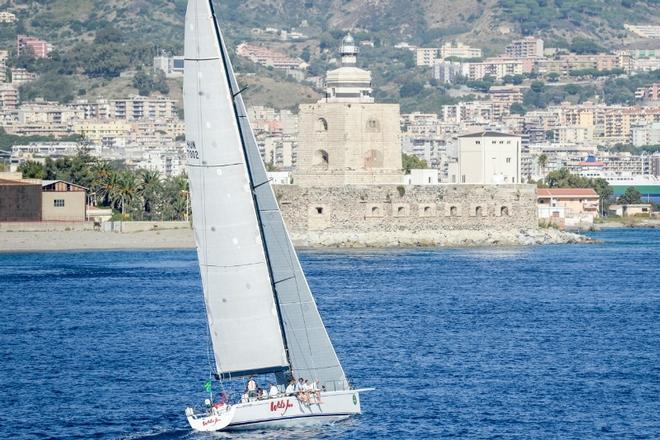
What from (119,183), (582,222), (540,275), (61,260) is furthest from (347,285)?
(582,222)

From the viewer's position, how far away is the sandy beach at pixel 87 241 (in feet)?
261

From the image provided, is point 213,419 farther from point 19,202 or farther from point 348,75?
point 19,202

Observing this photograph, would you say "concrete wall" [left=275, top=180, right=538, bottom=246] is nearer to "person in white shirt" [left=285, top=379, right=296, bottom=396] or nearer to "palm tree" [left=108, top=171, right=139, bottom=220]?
"palm tree" [left=108, top=171, right=139, bottom=220]

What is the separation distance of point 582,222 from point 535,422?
261 ft

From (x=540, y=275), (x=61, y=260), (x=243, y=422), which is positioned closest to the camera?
(x=243, y=422)

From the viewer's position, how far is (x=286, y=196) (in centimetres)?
7919

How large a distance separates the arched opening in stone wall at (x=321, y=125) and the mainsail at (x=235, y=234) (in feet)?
174

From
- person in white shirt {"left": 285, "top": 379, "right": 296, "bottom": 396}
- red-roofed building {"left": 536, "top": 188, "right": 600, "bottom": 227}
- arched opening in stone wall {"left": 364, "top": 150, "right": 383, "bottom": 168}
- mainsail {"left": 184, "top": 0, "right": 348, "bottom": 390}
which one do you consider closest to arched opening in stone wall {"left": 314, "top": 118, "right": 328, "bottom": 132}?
arched opening in stone wall {"left": 364, "top": 150, "right": 383, "bottom": 168}

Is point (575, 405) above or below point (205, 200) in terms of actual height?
below

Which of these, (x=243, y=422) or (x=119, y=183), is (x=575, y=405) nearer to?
(x=243, y=422)

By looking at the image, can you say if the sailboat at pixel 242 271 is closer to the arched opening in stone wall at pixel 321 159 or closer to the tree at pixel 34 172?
the arched opening in stone wall at pixel 321 159

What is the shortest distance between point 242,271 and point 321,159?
177ft

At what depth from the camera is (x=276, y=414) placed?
2830 cm

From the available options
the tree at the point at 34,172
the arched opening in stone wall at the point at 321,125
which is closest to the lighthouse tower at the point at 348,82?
the arched opening in stone wall at the point at 321,125
